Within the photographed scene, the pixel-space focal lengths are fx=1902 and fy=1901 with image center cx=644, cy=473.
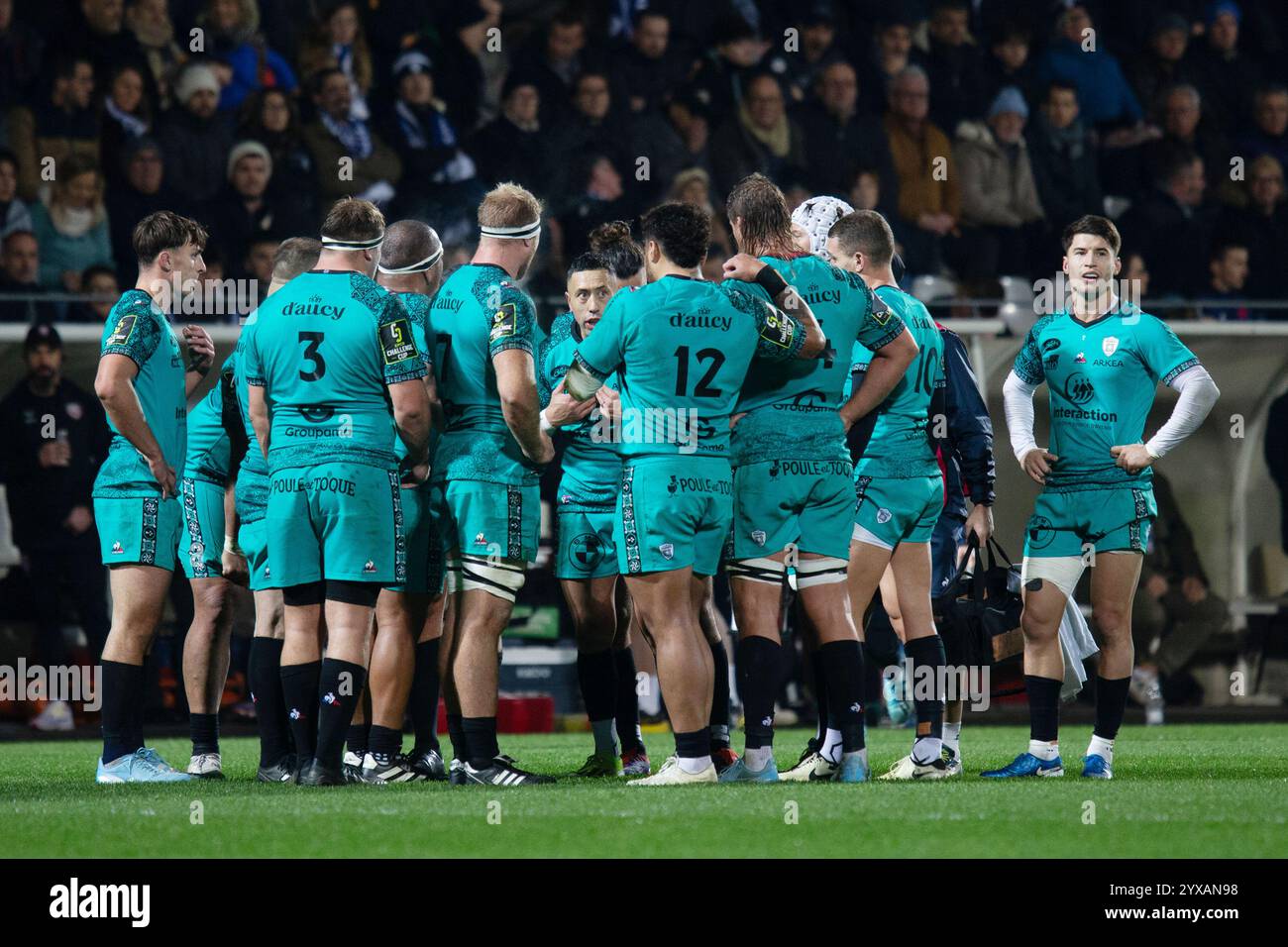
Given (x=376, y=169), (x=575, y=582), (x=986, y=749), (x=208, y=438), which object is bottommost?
(x=986, y=749)

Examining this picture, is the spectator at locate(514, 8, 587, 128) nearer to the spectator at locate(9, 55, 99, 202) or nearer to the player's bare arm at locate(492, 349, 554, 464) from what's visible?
the spectator at locate(9, 55, 99, 202)

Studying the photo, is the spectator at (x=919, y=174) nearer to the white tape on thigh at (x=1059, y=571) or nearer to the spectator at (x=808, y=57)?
the spectator at (x=808, y=57)

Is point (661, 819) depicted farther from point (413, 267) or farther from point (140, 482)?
point (140, 482)

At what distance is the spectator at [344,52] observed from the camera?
14328 mm

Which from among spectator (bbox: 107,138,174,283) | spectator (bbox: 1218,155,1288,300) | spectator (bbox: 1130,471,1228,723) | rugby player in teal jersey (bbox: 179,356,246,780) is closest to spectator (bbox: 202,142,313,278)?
spectator (bbox: 107,138,174,283)

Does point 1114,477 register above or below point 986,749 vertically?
above

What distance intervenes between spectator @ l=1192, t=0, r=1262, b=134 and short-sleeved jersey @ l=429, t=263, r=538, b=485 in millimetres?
11266

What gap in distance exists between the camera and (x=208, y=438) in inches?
329

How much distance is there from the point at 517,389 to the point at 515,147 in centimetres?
723
